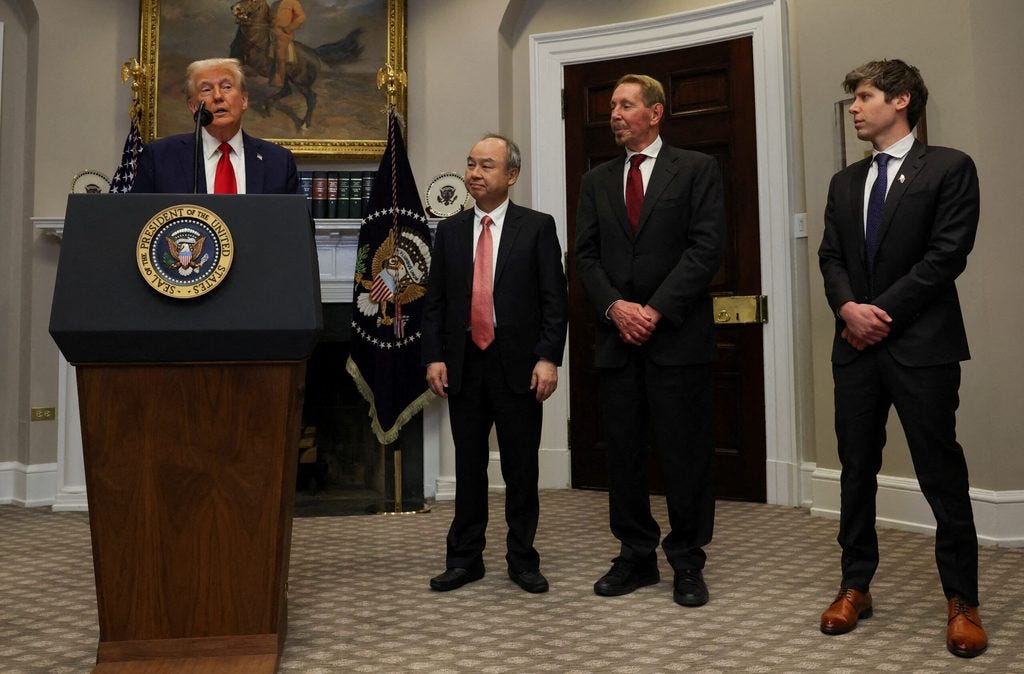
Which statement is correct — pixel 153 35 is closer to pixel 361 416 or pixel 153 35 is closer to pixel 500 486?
pixel 361 416

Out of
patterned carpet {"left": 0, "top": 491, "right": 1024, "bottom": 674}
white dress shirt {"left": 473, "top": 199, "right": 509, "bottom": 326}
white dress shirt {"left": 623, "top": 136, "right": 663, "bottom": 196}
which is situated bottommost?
patterned carpet {"left": 0, "top": 491, "right": 1024, "bottom": 674}

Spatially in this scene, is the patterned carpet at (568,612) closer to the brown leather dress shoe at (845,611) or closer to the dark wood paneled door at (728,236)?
the brown leather dress shoe at (845,611)

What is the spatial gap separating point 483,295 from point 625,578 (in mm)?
1036


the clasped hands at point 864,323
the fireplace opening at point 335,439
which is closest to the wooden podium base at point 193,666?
the clasped hands at point 864,323

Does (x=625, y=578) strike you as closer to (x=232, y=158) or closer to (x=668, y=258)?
(x=668, y=258)

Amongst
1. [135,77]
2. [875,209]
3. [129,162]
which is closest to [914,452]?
[875,209]

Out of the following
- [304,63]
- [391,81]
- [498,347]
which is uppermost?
[304,63]

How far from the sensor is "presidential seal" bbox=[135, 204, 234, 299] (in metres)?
2.01

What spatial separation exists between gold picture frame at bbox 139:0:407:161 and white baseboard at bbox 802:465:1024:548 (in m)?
3.01

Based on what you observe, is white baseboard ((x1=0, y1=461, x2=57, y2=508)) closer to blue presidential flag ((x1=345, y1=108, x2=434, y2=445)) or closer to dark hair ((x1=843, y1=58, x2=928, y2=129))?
blue presidential flag ((x1=345, y1=108, x2=434, y2=445))

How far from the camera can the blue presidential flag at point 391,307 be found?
4.77 meters

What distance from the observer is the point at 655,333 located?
116 inches

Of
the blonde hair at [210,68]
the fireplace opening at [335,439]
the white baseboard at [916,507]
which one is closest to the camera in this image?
the blonde hair at [210,68]

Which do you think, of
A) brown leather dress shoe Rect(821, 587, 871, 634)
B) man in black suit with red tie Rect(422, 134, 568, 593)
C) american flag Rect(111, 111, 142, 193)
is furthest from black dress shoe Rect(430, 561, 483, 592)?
american flag Rect(111, 111, 142, 193)
